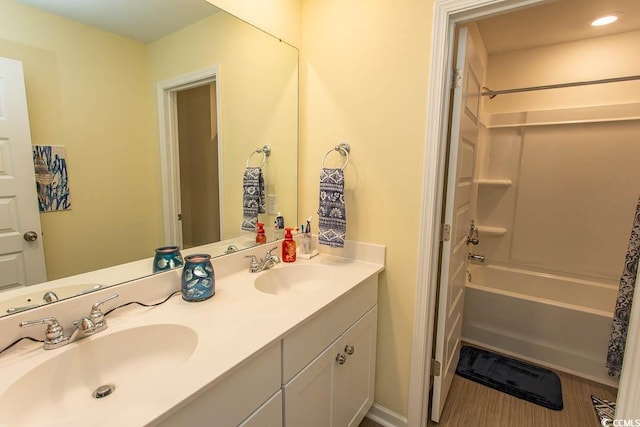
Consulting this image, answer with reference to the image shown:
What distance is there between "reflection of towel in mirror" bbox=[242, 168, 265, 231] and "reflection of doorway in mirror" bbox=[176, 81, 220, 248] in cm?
16

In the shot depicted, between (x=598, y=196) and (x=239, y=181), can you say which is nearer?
(x=239, y=181)

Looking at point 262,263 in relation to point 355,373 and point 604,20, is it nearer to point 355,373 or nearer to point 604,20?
point 355,373

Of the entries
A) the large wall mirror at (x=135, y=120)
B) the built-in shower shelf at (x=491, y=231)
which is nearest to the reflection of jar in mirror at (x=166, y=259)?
the large wall mirror at (x=135, y=120)

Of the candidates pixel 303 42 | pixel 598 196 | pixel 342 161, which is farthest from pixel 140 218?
pixel 598 196

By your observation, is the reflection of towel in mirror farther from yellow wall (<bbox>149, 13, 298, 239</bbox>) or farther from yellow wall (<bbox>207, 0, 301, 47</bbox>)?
yellow wall (<bbox>207, 0, 301, 47</bbox>)

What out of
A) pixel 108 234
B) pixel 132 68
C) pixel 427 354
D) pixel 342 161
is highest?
pixel 132 68

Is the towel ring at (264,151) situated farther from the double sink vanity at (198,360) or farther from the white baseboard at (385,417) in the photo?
the white baseboard at (385,417)

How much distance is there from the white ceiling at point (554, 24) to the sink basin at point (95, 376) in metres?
2.22

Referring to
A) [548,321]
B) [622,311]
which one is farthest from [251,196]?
[622,311]

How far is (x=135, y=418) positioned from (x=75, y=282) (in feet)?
1.92

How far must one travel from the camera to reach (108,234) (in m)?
1.04

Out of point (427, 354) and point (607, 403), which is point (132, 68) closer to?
point (427, 354)

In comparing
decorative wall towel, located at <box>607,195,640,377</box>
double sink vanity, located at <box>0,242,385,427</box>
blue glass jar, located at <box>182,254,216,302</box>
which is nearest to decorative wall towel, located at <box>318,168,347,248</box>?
double sink vanity, located at <box>0,242,385,427</box>

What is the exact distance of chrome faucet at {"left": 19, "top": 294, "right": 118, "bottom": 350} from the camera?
2.52ft
